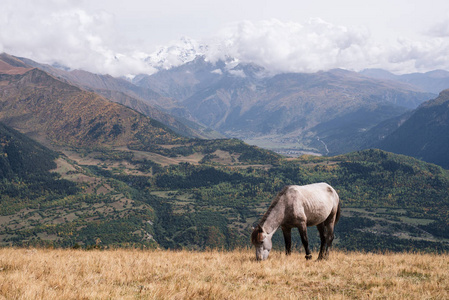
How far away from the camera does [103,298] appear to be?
7.95m

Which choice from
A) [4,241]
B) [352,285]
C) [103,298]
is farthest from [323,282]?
[4,241]

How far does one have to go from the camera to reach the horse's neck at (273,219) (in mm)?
16487

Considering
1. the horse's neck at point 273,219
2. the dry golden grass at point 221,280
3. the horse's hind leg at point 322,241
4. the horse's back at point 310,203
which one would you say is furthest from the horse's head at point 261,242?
the horse's hind leg at point 322,241

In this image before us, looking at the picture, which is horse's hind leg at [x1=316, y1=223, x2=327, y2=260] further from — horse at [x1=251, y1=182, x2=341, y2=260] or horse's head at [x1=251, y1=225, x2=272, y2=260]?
horse's head at [x1=251, y1=225, x2=272, y2=260]

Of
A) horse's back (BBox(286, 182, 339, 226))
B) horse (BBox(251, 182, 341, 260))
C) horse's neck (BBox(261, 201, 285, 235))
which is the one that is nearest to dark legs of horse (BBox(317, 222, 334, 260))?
horse (BBox(251, 182, 341, 260))

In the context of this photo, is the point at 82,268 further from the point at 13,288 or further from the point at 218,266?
the point at 218,266

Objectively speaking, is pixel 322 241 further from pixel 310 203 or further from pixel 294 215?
pixel 294 215

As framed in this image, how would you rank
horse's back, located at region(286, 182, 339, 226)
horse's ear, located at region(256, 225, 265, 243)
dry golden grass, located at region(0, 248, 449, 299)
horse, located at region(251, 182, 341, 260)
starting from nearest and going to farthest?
dry golden grass, located at region(0, 248, 449, 299), horse's ear, located at region(256, 225, 265, 243), horse, located at region(251, 182, 341, 260), horse's back, located at region(286, 182, 339, 226)

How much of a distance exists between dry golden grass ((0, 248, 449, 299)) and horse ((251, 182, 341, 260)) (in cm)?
150

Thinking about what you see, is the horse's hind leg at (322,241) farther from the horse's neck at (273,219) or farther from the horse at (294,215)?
the horse's neck at (273,219)

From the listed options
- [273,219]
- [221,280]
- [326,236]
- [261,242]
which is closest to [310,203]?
[273,219]

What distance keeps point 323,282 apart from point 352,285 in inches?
45.5

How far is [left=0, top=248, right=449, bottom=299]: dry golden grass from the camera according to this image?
8.86 metres

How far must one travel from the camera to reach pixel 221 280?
11.5 meters
